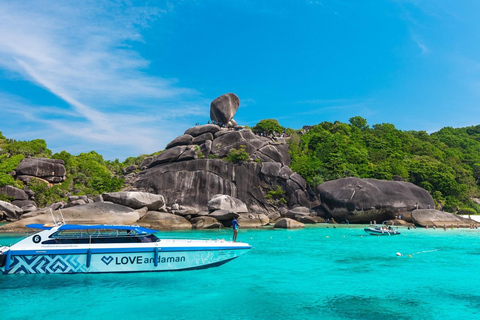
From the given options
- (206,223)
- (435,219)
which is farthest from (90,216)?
(435,219)

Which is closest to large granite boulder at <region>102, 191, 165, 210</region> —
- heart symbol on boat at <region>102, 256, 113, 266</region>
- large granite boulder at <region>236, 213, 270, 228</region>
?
large granite boulder at <region>236, 213, 270, 228</region>

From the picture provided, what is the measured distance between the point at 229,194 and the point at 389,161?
32.5m

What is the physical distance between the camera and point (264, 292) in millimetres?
12125

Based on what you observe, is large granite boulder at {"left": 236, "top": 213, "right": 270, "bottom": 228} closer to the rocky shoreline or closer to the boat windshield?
the rocky shoreline

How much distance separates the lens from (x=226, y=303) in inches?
424

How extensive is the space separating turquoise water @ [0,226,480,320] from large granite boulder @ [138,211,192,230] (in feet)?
68.0

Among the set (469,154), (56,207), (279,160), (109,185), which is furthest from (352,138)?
(56,207)

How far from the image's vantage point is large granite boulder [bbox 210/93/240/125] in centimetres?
6525

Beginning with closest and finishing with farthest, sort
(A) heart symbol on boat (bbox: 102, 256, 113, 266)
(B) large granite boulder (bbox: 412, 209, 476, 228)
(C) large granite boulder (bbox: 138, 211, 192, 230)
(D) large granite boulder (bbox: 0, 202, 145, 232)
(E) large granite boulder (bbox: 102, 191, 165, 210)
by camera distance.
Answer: (A) heart symbol on boat (bbox: 102, 256, 113, 266), (D) large granite boulder (bbox: 0, 202, 145, 232), (C) large granite boulder (bbox: 138, 211, 192, 230), (E) large granite boulder (bbox: 102, 191, 165, 210), (B) large granite boulder (bbox: 412, 209, 476, 228)

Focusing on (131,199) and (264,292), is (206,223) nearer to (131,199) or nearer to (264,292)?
(131,199)

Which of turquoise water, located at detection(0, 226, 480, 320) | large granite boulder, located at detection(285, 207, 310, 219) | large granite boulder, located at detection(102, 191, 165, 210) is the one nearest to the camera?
turquoise water, located at detection(0, 226, 480, 320)

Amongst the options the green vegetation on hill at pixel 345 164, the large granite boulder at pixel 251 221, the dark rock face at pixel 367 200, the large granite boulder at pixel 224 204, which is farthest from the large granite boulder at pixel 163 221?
the dark rock face at pixel 367 200

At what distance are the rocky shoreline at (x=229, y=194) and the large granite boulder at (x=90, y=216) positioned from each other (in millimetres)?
160

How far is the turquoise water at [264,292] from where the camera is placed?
9906 mm
